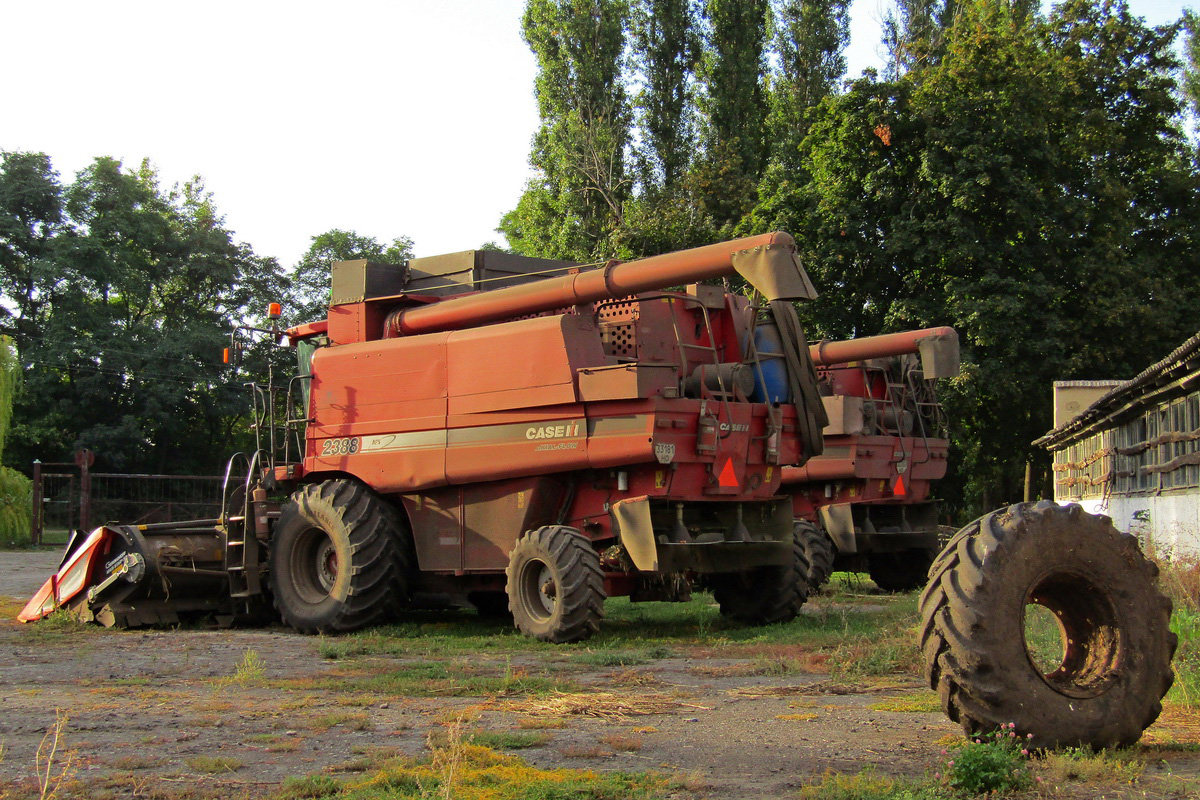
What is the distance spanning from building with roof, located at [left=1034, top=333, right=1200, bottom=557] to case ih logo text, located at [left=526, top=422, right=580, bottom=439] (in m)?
5.28

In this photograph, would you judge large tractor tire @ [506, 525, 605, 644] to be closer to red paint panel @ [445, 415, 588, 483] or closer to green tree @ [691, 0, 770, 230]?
red paint panel @ [445, 415, 588, 483]

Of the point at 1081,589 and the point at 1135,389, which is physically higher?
the point at 1135,389

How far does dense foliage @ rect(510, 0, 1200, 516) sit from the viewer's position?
92.1 ft

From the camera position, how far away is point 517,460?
1187 centimetres

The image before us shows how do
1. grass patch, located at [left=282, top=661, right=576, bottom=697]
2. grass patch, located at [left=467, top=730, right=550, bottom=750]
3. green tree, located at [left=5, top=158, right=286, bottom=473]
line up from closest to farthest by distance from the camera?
grass patch, located at [left=467, top=730, right=550, bottom=750] → grass patch, located at [left=282, top=661, right=576, bottom=697] → green tree, located at [left=5, top=158, right=286, bottom=473]

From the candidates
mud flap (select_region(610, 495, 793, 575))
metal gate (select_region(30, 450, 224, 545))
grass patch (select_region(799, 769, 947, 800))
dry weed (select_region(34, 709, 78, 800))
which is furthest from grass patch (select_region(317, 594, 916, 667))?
metal gate (select_region(30, 450, 224, 545))

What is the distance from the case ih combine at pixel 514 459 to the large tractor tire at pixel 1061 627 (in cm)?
497

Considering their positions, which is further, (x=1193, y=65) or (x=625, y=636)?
(x=1193, y=65)

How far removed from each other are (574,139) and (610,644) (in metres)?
32.7

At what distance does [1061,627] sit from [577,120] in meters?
37.0

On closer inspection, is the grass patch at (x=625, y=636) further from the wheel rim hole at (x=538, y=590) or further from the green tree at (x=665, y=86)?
the green tree at (x=665, y=86)

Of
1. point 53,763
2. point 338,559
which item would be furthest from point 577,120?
point 53,763

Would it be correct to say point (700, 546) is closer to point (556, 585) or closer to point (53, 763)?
point (556, 585)

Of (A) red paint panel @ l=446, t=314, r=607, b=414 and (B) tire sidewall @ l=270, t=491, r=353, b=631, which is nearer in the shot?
(A) red paint panel @ l=446, t=314, r=607, b=414
